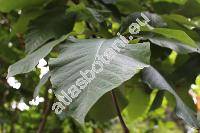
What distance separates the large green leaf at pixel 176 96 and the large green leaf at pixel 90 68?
143mm

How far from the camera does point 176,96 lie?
71 cm

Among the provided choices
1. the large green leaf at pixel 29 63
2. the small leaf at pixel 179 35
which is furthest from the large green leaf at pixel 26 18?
the small leaf at pixel 179 35

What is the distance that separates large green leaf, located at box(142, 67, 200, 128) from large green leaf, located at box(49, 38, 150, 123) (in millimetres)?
143

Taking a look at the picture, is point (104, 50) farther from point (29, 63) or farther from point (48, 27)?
point (48, 27)

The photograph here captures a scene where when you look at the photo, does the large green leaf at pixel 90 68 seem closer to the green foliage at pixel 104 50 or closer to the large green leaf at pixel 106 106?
the green foliage at pixel 104 50

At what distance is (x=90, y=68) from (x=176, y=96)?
24 centimetres

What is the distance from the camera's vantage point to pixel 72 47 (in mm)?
637

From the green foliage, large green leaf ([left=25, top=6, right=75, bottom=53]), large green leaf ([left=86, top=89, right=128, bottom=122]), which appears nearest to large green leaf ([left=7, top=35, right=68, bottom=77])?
the green foliage

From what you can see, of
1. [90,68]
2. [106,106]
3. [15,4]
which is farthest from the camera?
[106,106]

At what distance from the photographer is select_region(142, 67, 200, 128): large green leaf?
688 millimetres

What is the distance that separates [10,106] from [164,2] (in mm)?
818

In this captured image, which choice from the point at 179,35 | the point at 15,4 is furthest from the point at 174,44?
the point at 15,4

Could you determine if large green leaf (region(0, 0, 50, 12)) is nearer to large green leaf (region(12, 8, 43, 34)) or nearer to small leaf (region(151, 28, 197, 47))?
large green leaf (region(12, 8, 43, 34))

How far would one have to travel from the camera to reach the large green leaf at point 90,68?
47 cm
